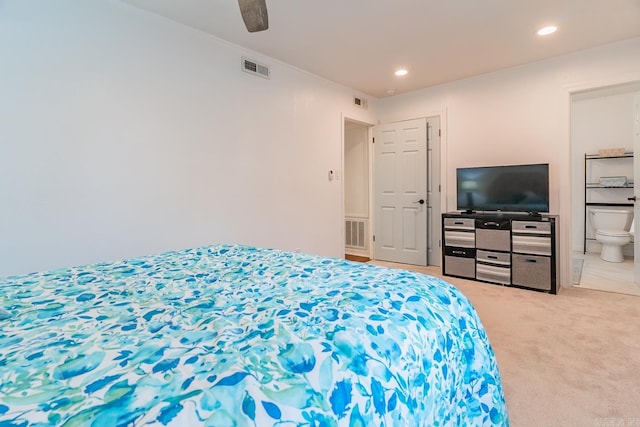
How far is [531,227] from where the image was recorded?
11.3 feet

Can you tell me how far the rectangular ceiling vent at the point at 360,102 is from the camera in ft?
15.4

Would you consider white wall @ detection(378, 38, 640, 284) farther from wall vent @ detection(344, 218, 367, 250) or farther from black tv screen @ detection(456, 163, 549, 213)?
wall vent @ detection(344, 218, 367, 250)

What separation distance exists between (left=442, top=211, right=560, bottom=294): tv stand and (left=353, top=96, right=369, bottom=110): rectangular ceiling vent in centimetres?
203

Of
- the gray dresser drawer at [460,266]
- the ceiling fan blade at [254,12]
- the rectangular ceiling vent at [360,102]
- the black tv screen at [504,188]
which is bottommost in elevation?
the gray dresser drawer at [460,266]

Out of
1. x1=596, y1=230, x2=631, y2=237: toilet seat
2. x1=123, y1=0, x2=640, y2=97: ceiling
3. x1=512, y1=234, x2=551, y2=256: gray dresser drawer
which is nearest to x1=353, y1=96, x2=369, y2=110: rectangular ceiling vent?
x1=123, y1=0, x2=640, y2=97: ceiling

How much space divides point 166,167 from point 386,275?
2.20 meters

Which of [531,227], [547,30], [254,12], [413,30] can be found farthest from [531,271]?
[254,12]

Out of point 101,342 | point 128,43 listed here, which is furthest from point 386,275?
point 128,43

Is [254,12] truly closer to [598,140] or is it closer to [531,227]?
[531,227]

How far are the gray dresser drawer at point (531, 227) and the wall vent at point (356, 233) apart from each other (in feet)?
7.51

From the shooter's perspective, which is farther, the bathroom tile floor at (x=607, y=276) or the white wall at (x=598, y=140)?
the white wall at (x=598, y=140)

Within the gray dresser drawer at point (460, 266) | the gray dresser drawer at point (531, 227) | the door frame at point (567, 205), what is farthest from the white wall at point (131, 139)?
the door frame at point (567, 205)

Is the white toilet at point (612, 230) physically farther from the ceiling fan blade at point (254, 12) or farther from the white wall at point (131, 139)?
the ceiling fan blade at point (254, 12)

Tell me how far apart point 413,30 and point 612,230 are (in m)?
4.37
